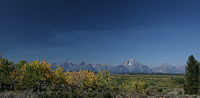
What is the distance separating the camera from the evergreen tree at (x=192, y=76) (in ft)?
70.5

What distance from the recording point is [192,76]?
21969 millimetres

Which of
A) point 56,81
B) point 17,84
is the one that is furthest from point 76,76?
point 17,84

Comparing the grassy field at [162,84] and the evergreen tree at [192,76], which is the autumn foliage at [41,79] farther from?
the evergreen tree at [192,76]

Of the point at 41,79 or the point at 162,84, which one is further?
the point at 162,84

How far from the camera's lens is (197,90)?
2116cm

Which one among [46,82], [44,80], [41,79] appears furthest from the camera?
[46,82]

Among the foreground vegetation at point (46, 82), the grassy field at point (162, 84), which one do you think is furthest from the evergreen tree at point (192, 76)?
the foreground vegetation at point (46, 82)

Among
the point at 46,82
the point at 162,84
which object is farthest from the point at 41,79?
the point at 162,84

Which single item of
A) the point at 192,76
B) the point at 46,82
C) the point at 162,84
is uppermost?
the point at 46,82

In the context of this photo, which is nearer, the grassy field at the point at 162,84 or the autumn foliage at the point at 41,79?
the autumn foliage at the point at 41,79

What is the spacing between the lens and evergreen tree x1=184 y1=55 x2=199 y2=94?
21.5 metres

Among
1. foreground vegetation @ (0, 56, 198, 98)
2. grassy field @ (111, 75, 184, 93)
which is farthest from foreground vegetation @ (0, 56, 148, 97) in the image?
grassy field @ (111, 75, 184, 93)

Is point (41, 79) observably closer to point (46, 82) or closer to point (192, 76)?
point (46, 82)

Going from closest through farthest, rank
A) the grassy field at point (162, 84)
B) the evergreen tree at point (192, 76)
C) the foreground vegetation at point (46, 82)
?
the foreground vegetation at point (46, 82)
the evergreen tree at point (192, 76)
the grassy field at point (162, 84)
